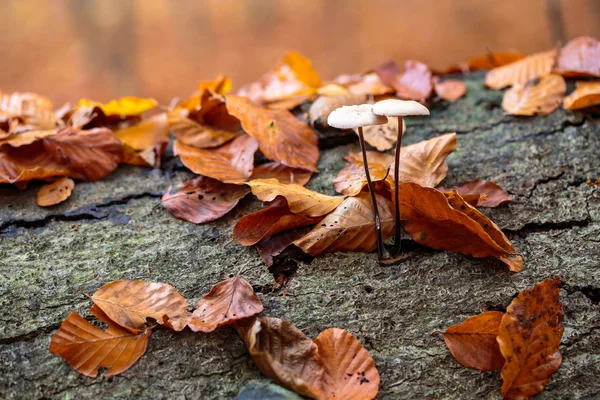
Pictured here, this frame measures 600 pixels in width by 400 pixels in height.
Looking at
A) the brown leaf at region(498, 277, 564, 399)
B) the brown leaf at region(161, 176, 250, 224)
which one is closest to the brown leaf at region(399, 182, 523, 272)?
the brown leaf at region(498, 277, 564, 399)

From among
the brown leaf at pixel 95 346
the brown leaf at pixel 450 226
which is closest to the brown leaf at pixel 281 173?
the brown leaf at pixel 450 226

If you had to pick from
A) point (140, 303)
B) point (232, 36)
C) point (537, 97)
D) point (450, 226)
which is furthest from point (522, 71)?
point (232, 36)

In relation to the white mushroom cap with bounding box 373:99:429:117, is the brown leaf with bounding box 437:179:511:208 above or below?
below

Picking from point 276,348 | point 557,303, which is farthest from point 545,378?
point 276,348

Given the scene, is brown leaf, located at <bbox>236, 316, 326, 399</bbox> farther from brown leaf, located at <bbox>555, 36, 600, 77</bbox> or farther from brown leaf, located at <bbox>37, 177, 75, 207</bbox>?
brown leaf, located at <bbox>555, 36, 600, 77</bbox>

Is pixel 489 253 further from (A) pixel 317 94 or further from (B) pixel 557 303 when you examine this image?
(A) pixel 317 94
